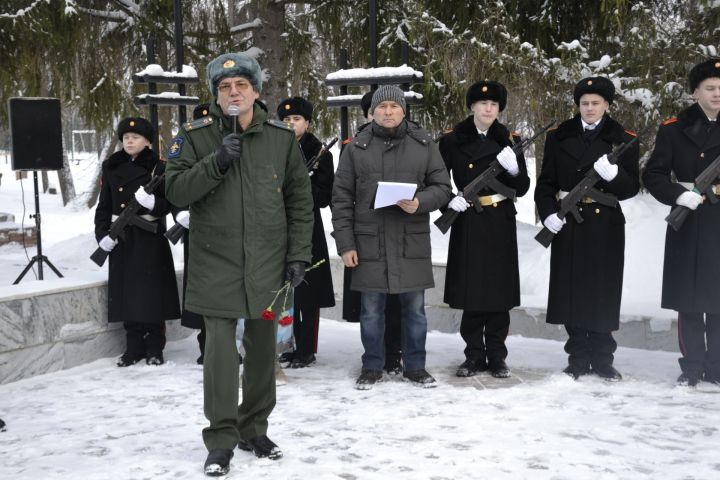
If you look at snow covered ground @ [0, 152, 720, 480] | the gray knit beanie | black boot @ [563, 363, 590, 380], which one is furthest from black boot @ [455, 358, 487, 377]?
the gray knit beanie

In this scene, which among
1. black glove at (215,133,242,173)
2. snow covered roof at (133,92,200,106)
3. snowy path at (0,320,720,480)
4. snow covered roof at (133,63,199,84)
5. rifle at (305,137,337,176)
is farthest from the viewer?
snow covered roof at (133,92,200,106)

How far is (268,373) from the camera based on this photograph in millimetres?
4098

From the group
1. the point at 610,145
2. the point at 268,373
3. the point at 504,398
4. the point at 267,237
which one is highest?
the point at 610,145

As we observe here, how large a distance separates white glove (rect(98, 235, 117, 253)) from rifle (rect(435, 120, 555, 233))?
7.60 ft

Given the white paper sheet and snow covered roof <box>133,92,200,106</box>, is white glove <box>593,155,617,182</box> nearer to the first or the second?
the white paper sheet

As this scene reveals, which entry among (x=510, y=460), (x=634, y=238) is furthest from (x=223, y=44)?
(x=510, y=460)

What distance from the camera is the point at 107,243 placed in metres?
6.15

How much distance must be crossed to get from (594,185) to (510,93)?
2.53 metres

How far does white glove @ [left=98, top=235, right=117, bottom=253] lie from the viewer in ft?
20.1

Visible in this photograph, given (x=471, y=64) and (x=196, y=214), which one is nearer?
(x=196, y=214)

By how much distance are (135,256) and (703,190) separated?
3.76 metres

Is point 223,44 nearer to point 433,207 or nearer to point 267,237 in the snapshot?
point 433,207

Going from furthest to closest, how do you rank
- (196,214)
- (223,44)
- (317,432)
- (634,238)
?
(223,44) < (634,238) < (317,432) < (196,214)

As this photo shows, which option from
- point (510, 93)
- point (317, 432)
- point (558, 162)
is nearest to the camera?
point (317, 432)
